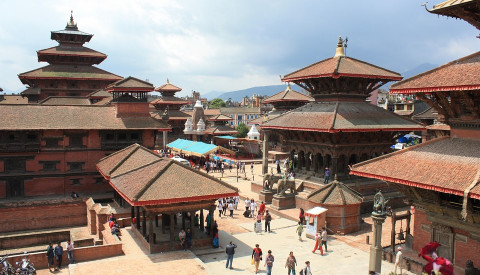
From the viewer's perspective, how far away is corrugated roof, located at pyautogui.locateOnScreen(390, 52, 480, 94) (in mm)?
13484

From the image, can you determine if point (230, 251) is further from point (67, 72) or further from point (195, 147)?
point (67, 72)

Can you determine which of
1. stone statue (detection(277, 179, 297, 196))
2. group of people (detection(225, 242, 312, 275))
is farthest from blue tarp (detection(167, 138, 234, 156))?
group of people (detection(225, 242, 312, 275))

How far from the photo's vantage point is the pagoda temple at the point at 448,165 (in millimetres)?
13305

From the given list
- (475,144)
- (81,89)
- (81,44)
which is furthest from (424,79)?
(81,44)

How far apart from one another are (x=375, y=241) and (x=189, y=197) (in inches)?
312

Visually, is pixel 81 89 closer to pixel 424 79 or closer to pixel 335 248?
pixel 335 248

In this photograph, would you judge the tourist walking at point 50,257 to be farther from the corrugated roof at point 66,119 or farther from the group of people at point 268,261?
the corrugated roof at point 66,119

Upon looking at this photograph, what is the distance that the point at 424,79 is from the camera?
15.3 meters

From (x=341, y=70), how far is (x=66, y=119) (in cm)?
2020

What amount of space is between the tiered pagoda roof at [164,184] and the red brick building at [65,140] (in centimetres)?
799

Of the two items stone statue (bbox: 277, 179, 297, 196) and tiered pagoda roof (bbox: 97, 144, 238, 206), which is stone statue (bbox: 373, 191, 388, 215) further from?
stone statue (bbox: 277, 179, 297, 196)

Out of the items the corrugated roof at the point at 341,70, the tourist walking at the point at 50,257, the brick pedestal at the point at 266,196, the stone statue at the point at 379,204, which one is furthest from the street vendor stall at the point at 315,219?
the tourist walking at the point at 50,257

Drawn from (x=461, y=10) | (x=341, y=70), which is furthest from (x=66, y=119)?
(x=461, y=10)

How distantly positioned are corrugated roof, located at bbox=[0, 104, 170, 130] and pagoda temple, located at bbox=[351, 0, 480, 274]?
20.2 metres
